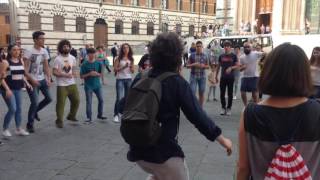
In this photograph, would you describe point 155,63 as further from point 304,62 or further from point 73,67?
point 73,67

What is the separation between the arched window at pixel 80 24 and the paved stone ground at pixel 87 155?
3409cm

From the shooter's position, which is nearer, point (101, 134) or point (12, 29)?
point (101, 134)

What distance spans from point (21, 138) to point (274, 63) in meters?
6.04

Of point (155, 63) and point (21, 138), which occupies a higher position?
point (155, 63)

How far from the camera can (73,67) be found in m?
8.19

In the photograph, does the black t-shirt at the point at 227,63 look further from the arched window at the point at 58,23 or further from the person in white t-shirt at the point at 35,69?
the arched window at the point at 58,23

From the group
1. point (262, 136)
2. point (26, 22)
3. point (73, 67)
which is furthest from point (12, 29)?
point (262, 136)

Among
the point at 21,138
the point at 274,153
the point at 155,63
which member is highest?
the point at 155,63

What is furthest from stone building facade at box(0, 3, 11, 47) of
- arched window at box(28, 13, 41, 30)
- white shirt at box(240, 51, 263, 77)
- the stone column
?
white shirt at box(240, 51, 263, 77)

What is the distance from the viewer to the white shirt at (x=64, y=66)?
7918 mm

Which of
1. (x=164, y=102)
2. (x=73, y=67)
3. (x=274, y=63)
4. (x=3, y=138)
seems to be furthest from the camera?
(x=73, y=67)

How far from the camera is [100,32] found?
43.8 metres

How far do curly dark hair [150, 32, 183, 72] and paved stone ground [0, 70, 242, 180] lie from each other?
2593 millimetres

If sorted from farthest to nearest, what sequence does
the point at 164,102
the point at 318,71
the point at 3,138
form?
the point at 3,138 → the point at 318,71 → the point at 164,102
